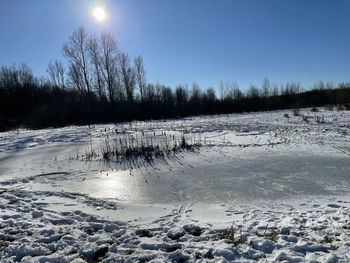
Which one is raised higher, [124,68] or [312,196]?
[124,68]

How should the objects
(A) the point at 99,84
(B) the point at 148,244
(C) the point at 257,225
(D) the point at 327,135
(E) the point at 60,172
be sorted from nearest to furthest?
(B) the point at 148,244 < (C) the point at 257,225 < (E) the point at 60,172 < (D) the point at 327,135 < (A) the point at 99,84

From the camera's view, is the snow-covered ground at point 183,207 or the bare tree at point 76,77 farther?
Result: the bare tree at point 76,77

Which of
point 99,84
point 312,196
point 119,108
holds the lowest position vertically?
point 312,196

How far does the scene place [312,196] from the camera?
577 cm

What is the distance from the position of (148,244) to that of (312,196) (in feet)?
10.5

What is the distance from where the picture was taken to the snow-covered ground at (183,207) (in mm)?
3857

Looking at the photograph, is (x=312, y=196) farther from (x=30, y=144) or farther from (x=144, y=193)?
(x=30, y=144)

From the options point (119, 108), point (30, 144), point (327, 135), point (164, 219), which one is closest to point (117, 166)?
point (164, 219)

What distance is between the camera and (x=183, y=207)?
5.53 m

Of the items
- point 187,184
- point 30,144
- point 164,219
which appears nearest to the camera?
point 164,219

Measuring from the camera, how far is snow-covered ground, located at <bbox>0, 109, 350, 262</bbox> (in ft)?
12.7

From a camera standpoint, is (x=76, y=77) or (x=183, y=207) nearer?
(x=183, y=207)

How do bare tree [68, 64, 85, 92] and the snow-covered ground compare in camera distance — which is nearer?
the snow-covered ground

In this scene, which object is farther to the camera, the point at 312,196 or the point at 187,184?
the point at 187,184
